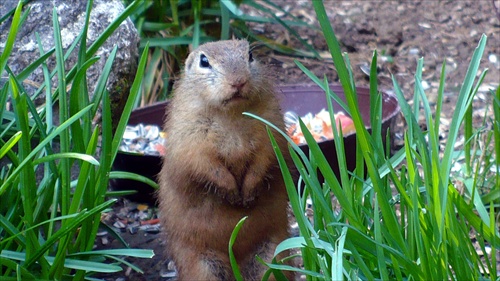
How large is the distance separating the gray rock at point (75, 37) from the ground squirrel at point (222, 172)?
29.4 inches

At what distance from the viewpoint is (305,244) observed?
2.86 metres

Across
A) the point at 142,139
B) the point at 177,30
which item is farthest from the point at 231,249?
the point at 177,30

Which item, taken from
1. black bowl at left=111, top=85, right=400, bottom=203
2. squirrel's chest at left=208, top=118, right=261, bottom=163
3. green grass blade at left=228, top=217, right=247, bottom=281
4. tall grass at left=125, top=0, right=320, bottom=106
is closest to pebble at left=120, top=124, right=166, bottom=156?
black bowl at left=111, top=85, right=400, bottom=203

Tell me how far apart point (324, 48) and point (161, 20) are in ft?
4.88

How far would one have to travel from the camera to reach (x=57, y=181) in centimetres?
346

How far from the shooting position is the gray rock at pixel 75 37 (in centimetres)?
421

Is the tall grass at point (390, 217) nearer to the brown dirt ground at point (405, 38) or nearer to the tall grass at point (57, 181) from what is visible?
the tall grass at point (57, 181)

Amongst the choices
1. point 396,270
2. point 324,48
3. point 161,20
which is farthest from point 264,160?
point 324,48

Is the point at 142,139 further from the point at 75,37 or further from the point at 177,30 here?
the point at 75,37

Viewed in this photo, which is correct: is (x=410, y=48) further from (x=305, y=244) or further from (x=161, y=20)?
(x=305, y=244)

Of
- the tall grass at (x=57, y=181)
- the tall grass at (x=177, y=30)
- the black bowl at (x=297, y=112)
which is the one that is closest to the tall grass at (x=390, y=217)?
the tall grass at (x=57, y=181)

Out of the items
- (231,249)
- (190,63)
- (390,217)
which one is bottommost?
(231,249)

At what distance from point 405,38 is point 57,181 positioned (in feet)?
14.6

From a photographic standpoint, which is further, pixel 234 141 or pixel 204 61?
pixel 204 61
